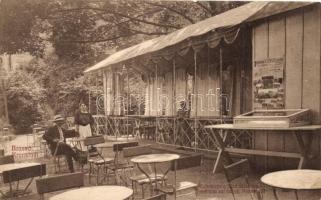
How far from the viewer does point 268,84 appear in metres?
7.36

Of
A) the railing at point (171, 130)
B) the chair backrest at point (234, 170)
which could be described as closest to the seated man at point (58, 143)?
the railing at point (171, 130)

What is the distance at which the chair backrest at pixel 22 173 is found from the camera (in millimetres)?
4645

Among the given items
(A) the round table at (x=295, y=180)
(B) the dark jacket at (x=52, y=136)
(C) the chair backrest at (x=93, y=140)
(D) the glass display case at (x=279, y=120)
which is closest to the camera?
(A) the round table at (x=295, y=180)

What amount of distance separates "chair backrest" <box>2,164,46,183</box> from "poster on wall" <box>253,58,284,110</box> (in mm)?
4491

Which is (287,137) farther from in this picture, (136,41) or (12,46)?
(136,41)

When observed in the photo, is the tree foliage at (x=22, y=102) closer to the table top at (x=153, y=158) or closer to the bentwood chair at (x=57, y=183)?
the table top at (x=153, y=158)

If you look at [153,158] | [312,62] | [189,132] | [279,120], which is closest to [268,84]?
[312,62]

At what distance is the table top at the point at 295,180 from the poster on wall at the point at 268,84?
3153 mm

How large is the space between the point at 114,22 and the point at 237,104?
24.3ft

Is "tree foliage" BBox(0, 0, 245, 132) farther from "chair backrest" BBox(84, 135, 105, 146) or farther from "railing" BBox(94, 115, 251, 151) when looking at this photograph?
"railing" BBox(94, 115, 251, 151)

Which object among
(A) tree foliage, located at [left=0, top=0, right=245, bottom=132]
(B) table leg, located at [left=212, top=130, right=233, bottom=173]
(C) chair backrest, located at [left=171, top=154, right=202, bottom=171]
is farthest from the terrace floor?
(A) tree foliage, located at [left=0, top=0, right=245, bottom=132]

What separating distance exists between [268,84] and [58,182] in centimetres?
480

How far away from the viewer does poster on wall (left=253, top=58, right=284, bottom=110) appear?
23.4ft

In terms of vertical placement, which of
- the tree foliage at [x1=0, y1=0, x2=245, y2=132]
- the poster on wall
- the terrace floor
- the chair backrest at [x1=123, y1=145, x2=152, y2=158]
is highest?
the tree foliage at [x1=0, y1=0, x2=245, y2=132]
